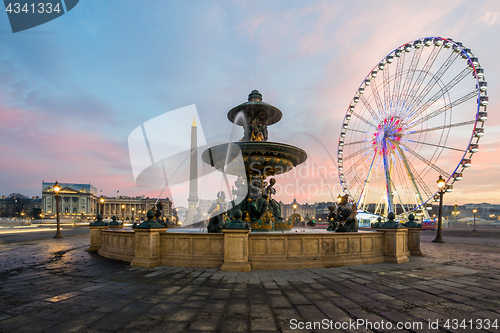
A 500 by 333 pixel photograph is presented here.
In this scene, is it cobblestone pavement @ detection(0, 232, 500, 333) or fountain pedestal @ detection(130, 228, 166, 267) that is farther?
fountain pedestal @ detection(130, 228, 166, 267)

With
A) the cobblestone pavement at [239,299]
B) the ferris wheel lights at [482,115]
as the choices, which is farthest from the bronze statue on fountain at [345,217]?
the ferris wheel lights at [482,115]

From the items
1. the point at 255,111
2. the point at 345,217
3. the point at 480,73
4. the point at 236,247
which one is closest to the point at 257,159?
the point at 255,111

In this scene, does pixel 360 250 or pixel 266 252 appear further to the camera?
pixel 360 250

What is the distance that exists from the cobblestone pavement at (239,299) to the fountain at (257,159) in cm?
535

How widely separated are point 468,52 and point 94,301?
31.9m

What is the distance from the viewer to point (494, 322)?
3711 millimetres

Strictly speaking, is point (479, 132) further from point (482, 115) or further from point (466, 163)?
point (466, 163)

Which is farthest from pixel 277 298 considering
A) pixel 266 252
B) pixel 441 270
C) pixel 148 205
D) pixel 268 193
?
pixel 148 205

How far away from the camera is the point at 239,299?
4605 millimetres

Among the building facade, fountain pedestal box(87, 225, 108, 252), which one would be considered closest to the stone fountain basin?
fountain pedestal box(87, 225, 108, 252)

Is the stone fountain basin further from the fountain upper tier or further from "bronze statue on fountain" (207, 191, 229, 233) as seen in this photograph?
the fountain upper tier

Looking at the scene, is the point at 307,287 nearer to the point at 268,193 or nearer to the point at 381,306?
the point at 381,306

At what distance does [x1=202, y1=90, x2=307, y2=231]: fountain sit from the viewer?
11.1 m

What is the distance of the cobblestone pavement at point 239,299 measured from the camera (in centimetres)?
363
